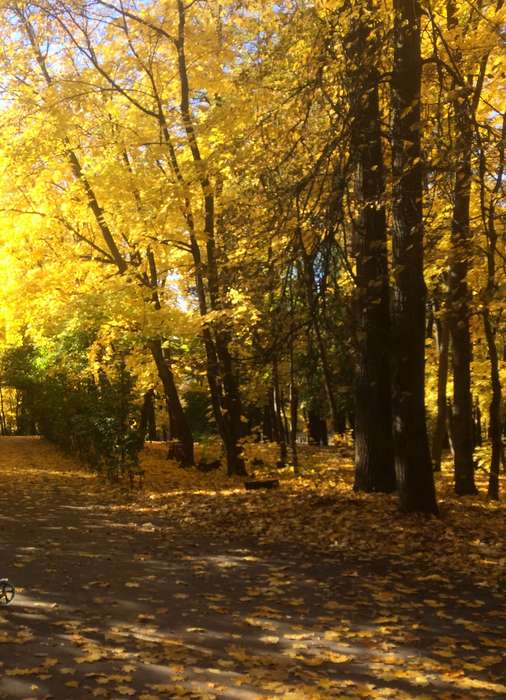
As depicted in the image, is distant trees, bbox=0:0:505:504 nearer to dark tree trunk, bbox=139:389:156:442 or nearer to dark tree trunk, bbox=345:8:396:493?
dark tree trunk, bbox=345:8:396:493

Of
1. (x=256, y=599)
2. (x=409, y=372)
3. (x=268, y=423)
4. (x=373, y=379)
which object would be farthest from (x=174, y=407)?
(x=268, y=423)

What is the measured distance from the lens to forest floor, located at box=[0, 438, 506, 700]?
4.21m

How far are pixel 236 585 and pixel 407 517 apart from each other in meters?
3.00

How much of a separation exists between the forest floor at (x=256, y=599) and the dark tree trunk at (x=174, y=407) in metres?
6.41

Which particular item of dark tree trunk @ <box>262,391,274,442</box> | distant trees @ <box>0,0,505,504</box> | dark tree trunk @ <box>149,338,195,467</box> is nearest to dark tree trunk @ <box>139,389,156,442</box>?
dark tree trunk @ <box>149,338,195,467</box>

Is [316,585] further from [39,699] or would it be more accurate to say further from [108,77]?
[108,77]

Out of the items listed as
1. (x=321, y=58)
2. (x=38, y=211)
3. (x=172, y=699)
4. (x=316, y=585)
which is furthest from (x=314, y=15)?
(x=38, y=211)

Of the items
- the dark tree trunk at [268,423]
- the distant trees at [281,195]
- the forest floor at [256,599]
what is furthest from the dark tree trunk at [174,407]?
the dark tree trunk at [268,423]

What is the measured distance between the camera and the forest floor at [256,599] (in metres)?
4.21

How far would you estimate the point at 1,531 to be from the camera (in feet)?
28.6

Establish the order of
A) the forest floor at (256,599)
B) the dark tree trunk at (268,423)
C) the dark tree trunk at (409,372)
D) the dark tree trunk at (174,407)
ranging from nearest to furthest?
Answer: the forest floor at (256,599), the dark tree trunk at (409,372), the dark tree trunk at (174,407), the dark tree trunk at (268,423)

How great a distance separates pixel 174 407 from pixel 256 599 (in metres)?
12.4

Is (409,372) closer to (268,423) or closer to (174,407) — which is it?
(174,407)

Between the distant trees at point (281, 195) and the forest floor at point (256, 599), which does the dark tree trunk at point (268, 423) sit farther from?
the forest floor at point (256, 599)
